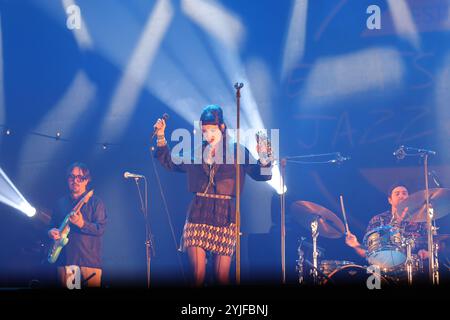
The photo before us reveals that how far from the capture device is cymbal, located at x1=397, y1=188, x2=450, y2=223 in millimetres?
6426

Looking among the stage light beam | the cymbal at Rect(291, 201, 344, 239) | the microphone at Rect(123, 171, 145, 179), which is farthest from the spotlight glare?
the cymbal at Rect(291, 201, 344, 239)

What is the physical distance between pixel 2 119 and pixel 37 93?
1.60 ft

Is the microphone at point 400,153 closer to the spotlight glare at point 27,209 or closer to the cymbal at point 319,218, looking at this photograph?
the cymbal at point 319,218

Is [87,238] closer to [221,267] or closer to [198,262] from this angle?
[198,262]

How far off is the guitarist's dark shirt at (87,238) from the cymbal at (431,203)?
3115mm

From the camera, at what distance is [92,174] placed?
24.6 ft

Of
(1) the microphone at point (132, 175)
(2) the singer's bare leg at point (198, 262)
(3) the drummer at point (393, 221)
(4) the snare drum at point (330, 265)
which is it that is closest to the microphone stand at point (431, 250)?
(3) the drummer at point (393, 221)

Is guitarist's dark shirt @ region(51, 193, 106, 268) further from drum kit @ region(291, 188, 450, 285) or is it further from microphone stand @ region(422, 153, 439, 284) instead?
microphone stand @ region(422, 153, 439, 284)

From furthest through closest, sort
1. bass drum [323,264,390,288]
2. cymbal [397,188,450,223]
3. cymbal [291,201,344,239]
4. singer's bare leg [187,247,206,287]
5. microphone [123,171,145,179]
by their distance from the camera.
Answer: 1. microphone [123,171,145,179]
2. cymbal [291,201,344,239]
3. singer's bare leg [187,247,206,287]
4. cymbal [397,188,450,223]
5. bass drum [323,264,390,288]

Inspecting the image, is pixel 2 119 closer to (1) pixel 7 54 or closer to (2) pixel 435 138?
(1) pixel 7 54

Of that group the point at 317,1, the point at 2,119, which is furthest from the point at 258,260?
the point at 2,119

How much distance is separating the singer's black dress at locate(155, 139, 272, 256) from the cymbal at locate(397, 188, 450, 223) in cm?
136
